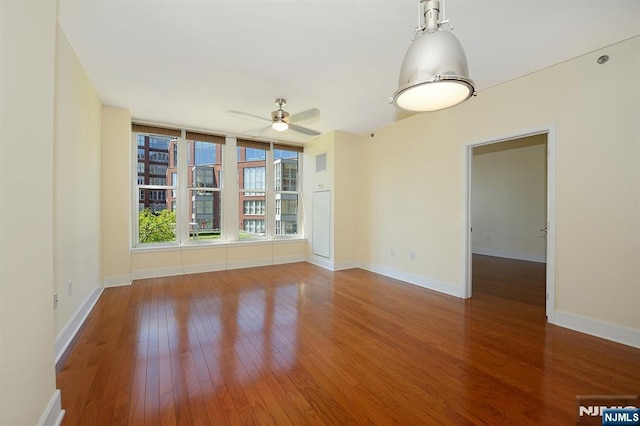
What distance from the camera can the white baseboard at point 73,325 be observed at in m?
2.28

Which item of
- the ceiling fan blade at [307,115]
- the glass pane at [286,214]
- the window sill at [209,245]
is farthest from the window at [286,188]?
the ceiling fan blade at [307,115]

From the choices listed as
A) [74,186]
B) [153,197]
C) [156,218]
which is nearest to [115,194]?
[153,197]

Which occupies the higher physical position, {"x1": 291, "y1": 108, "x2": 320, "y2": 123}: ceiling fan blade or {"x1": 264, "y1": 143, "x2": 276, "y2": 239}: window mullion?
{"x1": 291, "y1": 108, "x2": 320, "y2": 123}: ceiling fan blade

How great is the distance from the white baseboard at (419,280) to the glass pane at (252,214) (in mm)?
2558

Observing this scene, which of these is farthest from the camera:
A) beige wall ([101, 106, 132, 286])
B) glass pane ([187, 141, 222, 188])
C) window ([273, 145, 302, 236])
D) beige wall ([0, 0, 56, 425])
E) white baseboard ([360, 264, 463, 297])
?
window ([273, 145, 302, 236])

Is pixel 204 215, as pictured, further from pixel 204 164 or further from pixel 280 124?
pixel 280 124

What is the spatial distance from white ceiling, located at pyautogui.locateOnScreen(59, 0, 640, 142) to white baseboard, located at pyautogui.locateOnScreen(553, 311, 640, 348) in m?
2.70

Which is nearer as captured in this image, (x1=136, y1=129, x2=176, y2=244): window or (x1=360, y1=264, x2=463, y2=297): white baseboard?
(x1=360, y1=264, x2=463, y2=297): white baseboard

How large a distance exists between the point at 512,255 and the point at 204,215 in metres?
7.44

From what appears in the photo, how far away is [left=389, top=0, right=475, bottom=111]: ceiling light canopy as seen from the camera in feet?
4.35

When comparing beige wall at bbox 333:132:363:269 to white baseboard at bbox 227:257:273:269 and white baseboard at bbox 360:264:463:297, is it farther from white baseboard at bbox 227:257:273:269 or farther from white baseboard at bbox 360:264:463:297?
white baseboard at bbox 227:257:273:269

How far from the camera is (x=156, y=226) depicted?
196 inches

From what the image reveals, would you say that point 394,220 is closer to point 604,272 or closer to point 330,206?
point 330,206

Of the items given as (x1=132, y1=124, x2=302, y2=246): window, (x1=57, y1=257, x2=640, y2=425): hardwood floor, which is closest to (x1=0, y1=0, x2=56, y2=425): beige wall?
(x1=57, y1=257, x2=640, y2=425): hardwood floor
